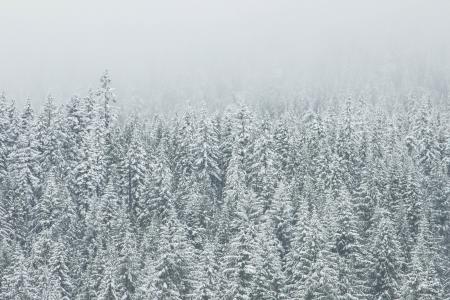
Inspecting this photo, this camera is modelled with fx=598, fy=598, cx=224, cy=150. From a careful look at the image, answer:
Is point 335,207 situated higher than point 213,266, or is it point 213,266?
point 335,207

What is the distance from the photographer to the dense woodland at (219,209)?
4797 cm

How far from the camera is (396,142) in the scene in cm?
9150

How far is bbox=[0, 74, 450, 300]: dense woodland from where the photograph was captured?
48.0 metres

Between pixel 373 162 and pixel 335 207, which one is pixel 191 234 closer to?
pixel 335 207

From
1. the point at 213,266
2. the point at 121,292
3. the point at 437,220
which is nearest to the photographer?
the point at 213,266

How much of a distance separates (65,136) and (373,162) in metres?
38.5

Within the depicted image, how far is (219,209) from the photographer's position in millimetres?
69688

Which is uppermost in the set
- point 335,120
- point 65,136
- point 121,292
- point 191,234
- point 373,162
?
point 335,120

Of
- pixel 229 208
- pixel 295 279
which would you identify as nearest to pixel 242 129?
pixel 229 208

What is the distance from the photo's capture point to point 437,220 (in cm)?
6738

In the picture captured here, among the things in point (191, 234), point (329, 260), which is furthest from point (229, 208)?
point (329, 260)

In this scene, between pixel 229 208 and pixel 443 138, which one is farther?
pixel 443 138

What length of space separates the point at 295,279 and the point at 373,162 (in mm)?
27021

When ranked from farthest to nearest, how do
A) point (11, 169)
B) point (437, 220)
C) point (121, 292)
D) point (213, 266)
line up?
point (11, 169)
point (437, 220)
point (121, 292)
point (213, 266)
